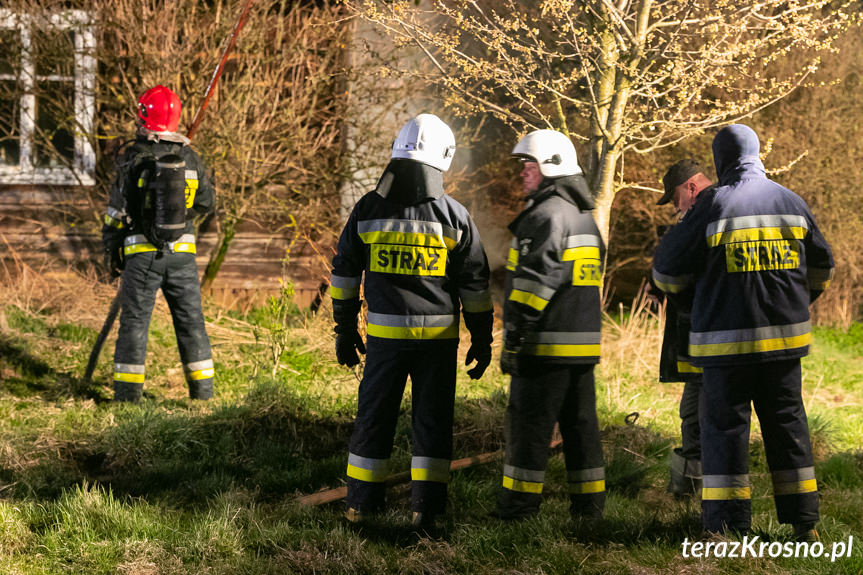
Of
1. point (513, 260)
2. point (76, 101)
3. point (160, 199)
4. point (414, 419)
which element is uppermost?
point (76, 101)

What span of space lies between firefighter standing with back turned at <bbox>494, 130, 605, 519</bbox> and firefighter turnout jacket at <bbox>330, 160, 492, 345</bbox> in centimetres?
23

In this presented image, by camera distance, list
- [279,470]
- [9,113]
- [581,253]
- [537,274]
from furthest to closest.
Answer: [9,113]
[279,470]
[581,253]
[537,274]

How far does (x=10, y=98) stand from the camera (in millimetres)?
8594

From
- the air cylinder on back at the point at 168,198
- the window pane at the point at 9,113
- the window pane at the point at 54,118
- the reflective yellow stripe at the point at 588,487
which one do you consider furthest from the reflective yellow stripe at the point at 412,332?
the window pane at the point at 9,113

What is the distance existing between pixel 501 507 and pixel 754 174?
76.7 inches

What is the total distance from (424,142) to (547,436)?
4.94 ft

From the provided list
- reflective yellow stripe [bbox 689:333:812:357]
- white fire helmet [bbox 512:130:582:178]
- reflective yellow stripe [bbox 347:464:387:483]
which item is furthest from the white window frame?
reflective yellow stripe [bbox 689:333:812:357]

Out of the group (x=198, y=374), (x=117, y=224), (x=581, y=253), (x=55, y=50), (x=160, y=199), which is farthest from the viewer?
(x=55, y=50)

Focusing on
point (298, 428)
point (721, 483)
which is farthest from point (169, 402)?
point (721, 483)

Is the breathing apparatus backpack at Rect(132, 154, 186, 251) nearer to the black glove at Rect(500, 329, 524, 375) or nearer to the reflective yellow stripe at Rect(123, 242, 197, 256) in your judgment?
the reflective yellow stripe at Rect(123, 242, 197, 256)

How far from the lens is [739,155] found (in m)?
3.99

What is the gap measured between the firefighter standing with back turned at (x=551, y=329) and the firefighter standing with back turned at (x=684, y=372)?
0.72 m

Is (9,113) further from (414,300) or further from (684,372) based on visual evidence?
(684,372)

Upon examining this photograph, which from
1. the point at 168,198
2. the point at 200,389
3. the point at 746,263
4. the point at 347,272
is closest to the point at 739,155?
the point at 746,263
